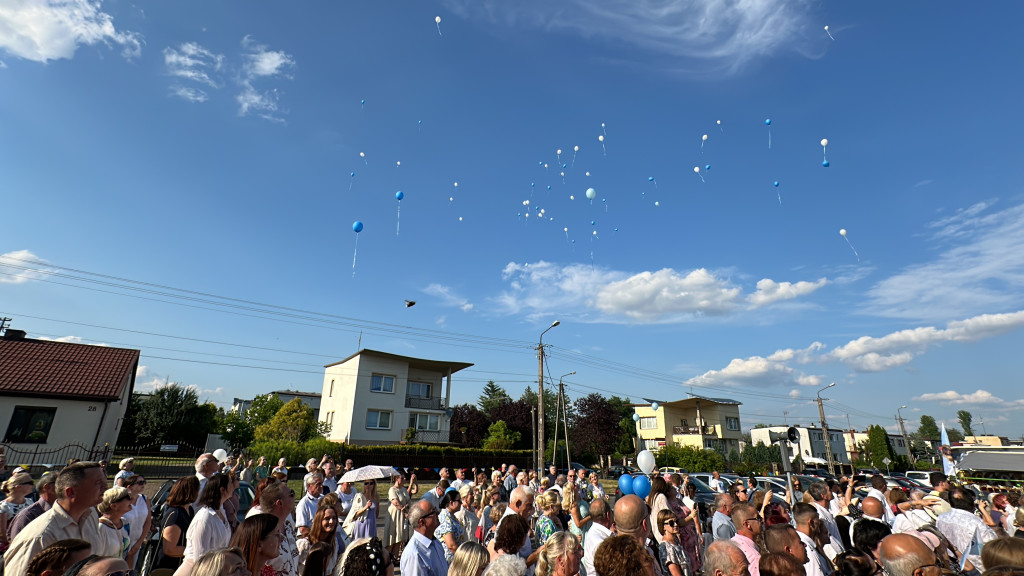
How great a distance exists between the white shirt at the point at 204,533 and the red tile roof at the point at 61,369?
24.4 m

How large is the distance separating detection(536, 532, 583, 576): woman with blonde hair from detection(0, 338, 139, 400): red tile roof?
89.5 ft

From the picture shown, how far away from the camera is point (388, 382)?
129ft

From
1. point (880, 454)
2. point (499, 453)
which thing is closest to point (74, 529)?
point (499, 453)

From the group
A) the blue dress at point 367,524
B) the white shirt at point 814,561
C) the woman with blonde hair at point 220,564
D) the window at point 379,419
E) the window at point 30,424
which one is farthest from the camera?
the window at point 379,419

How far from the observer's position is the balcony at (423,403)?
3988 cm

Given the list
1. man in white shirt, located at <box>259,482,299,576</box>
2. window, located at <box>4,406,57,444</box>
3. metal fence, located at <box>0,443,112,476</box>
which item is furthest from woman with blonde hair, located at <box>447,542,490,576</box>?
window, located at <box>4,406,57,444</box>

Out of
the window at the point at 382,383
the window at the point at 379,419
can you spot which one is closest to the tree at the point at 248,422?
the window at the point at 379,419

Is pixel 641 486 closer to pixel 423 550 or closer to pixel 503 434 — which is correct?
pixel 423 550

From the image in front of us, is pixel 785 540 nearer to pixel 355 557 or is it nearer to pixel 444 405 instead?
pixel 355 557

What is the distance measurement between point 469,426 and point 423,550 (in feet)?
160

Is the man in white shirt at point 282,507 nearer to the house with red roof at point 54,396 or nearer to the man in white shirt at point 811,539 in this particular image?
the man in white shirt at point 811,539

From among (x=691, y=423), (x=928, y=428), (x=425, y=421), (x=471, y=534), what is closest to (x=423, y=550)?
(x=471, y=534)

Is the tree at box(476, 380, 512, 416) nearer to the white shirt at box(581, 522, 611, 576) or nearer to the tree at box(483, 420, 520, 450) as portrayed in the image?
the tree at box(483, 420, 520, 450)

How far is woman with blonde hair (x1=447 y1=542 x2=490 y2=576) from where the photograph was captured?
368cm
